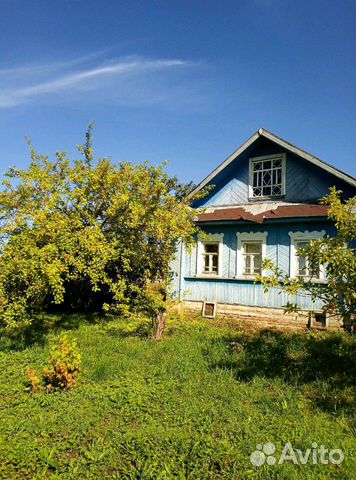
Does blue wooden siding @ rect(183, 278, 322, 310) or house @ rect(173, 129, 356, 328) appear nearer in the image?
blue wooden siding @ rect(183, 278, 322, 310)

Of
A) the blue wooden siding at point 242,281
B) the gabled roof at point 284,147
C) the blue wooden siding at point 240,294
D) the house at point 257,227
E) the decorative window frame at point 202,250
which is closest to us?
the gabled roof at point 284,147

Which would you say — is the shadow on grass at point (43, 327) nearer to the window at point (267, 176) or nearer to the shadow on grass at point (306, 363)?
the shadow on grass at point (306, 363)

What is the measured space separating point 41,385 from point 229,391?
3.54 meters

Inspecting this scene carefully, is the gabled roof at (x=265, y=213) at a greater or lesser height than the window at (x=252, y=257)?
greater

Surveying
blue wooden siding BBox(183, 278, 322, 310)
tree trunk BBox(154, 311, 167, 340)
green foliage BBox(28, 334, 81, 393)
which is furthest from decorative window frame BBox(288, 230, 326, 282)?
green foliage BBox(28, 334, 81, 393)

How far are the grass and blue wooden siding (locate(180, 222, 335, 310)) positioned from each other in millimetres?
3223

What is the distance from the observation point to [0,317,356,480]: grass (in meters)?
3.87

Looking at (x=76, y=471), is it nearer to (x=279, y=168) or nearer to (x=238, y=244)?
(x=238, y=244)

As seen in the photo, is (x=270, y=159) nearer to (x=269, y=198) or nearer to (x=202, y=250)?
(x=269, y=198)

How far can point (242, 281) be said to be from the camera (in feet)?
39.6

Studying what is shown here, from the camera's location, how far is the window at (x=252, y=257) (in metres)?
12.1

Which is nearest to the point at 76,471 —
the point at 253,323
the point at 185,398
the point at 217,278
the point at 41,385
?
the point at 185,398

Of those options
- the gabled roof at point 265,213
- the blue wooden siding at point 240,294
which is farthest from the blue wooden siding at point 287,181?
the blue wooden siding at point 240,294

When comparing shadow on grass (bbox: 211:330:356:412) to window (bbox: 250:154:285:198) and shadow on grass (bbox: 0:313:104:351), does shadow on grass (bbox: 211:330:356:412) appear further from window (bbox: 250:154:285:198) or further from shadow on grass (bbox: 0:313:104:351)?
window (bbox: 250:154:285:198)
